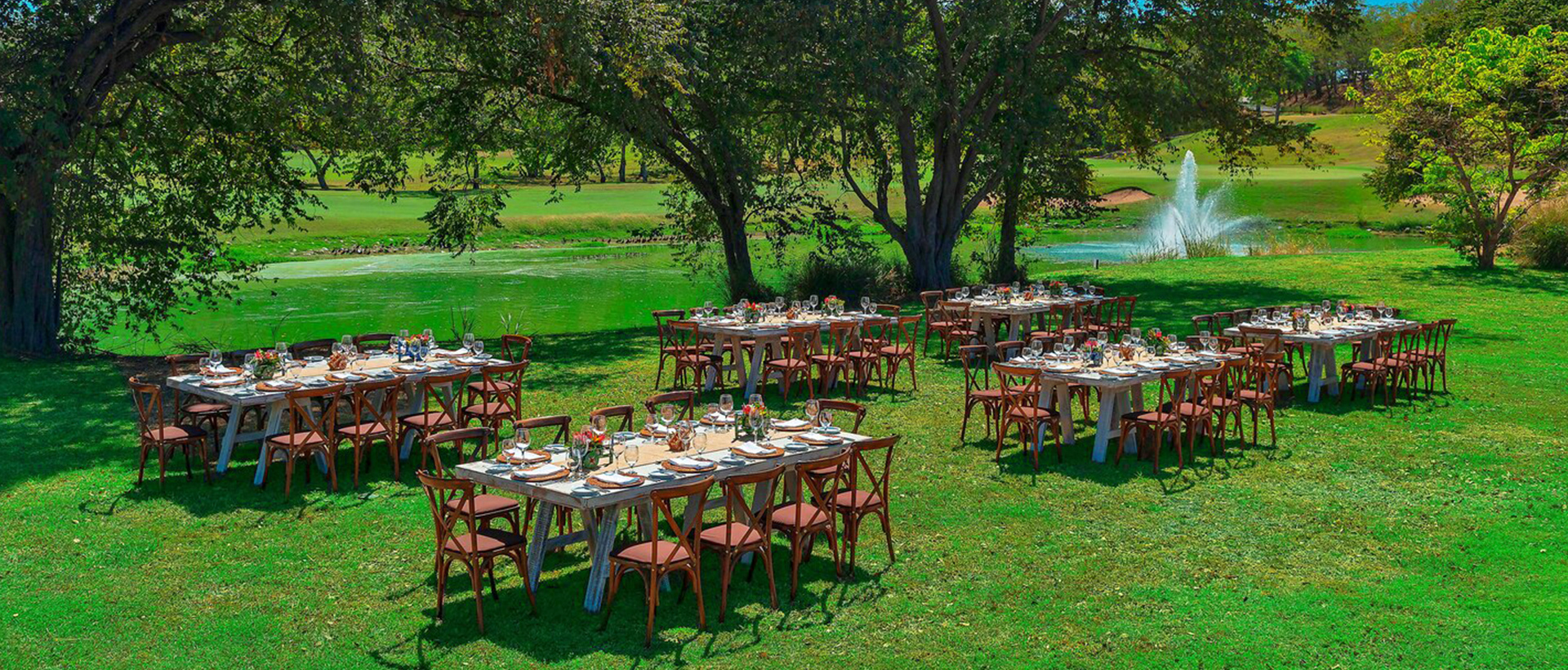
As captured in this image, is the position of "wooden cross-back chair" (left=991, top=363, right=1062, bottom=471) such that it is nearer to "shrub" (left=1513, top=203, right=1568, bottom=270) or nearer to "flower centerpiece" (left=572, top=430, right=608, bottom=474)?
"flower centerpiece" (left=572, top=430, right=608, bottom=474)

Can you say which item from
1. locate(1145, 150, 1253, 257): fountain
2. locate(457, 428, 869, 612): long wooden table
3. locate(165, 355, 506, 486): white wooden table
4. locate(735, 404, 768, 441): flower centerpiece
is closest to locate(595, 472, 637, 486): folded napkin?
locate(457, 428, 869, 612): long wooden table

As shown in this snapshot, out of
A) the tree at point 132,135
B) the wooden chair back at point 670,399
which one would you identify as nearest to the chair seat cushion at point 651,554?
the wooden chair back at point 670,399

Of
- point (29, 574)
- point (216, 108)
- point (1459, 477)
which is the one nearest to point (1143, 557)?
point (1459, 477)

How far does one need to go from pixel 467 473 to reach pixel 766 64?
15.2 metres

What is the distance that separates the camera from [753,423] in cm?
840

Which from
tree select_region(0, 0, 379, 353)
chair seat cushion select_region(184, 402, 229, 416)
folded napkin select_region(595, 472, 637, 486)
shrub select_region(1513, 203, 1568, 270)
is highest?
tree select_region(0, 0, 379, 353)

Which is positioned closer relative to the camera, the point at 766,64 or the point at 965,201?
the point at 766,64

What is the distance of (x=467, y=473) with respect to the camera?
7.66 m

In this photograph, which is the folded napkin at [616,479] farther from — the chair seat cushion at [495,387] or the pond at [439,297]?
the pond at [439,297]

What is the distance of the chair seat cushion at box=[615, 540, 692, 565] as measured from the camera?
7.18m

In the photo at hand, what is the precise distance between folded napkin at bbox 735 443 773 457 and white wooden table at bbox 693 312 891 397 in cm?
653

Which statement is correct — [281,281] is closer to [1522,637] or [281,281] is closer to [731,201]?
[731,201]

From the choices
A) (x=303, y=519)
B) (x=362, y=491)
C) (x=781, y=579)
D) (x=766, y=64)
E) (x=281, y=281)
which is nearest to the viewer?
(x=781, y=579)

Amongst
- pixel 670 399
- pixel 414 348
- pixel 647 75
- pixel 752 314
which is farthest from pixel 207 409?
pixel 647 75
